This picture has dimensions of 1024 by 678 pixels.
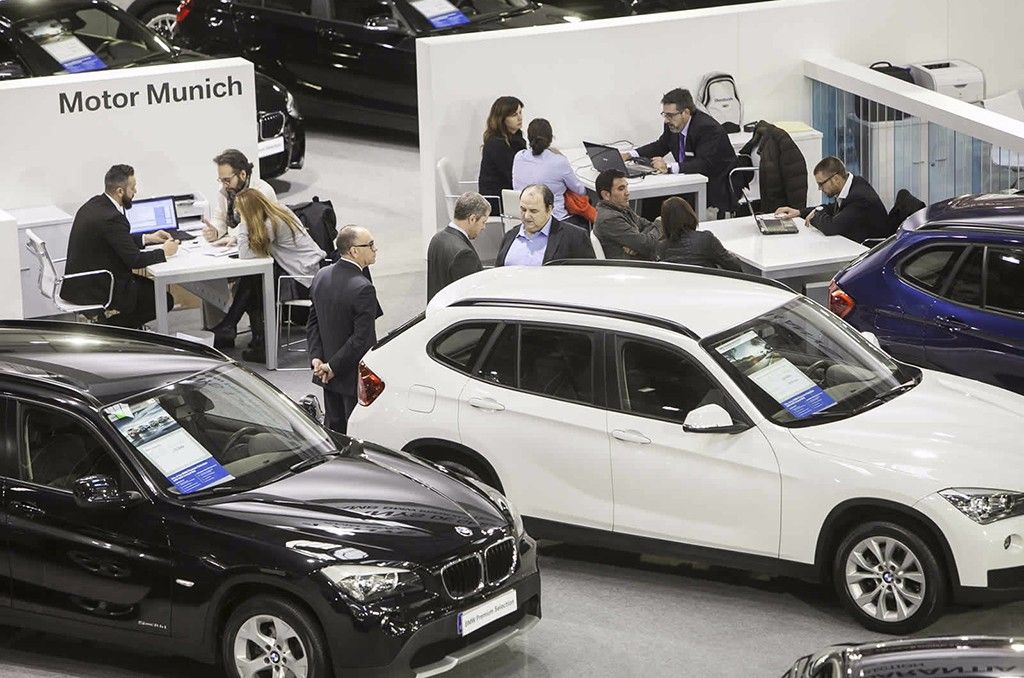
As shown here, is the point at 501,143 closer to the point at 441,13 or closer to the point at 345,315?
the point at 441,13

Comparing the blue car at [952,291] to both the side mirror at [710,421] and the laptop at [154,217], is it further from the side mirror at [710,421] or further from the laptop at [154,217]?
the laptop at [154,217]

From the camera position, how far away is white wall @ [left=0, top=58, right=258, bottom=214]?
13.8 metres

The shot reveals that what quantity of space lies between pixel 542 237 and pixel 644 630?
3.64 metres

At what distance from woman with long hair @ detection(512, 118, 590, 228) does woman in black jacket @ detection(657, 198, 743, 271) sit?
73.7 inches

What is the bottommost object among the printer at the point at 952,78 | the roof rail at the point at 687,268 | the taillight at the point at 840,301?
the taillight at the point at 840,301

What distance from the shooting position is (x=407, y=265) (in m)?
15.0

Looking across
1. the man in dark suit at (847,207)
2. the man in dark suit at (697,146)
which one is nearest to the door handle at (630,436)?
the man in dark suit at (847,207)

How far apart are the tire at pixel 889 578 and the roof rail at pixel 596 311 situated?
125 cm

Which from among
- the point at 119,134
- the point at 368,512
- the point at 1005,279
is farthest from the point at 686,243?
the point at 119,134

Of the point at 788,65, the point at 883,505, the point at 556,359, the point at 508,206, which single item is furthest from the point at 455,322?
the point at 788,65

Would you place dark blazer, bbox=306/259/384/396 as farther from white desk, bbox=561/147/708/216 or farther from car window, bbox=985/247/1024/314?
white desk, bbox=561/147/708/216

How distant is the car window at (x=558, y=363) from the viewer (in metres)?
8.59

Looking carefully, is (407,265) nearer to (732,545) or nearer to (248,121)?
(248,121)

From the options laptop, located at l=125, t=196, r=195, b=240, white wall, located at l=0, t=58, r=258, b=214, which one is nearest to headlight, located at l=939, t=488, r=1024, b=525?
laptop, located at l=125, t=196, r=195, b=240
